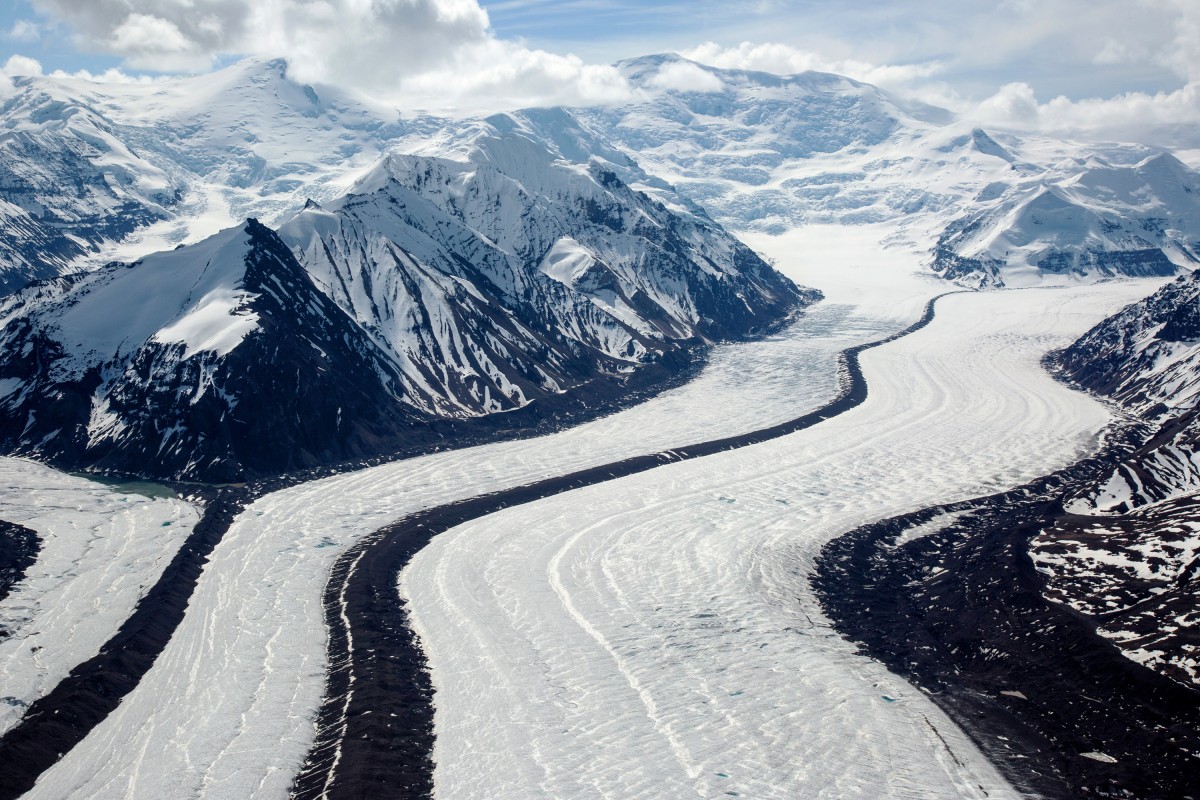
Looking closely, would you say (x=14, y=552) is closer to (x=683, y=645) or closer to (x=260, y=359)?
(x=260, y=359)

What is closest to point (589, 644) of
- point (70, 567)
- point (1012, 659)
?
point (1012, 659)

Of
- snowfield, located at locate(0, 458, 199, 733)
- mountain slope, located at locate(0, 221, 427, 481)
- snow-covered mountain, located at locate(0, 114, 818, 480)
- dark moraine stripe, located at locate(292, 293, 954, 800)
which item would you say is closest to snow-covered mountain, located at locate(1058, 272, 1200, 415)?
snow-covered mountain, located at locate(0, 114, 818, 480)

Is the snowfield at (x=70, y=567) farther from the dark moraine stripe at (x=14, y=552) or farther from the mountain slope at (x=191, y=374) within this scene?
the mountain slope at (x=191, y=374)

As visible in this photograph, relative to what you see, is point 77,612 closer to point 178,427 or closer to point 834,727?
point 178,427

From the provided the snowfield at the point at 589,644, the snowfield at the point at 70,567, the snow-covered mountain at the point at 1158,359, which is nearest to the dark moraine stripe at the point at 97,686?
the snowfield at the point at 70,567

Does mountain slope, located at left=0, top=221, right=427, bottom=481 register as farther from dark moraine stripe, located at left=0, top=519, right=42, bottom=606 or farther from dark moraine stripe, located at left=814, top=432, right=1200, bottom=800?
dark moraine stripe, located at left=814, top=432, right=1200, bottom=800
